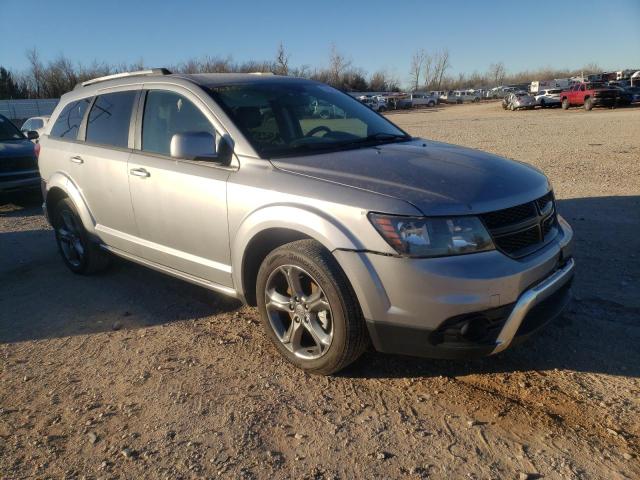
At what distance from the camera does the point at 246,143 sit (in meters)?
3.43

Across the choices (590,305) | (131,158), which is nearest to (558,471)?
(590,305)

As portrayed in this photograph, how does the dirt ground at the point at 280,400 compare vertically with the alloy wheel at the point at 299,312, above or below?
below

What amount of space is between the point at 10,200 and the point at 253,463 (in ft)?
29.2

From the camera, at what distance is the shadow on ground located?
3.25m

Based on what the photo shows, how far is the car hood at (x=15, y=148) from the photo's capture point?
8.96 m

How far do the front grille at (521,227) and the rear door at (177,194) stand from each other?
1684 millimetres

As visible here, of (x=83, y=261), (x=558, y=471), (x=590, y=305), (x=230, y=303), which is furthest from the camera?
(x=83, y=261)

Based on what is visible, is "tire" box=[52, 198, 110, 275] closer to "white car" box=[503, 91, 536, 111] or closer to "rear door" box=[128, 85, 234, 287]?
"rear door" box=[128, 85, 234, 287]

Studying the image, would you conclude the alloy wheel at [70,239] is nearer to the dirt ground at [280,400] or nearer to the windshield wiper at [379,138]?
the dirt ground at [280,400]

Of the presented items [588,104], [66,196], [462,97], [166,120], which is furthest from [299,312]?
[462,97]

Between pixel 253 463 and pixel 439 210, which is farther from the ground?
pixel 439 210

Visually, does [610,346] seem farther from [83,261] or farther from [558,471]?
[83,261]

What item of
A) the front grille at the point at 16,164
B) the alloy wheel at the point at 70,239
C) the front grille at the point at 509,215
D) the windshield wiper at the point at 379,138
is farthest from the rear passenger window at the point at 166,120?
the front grille at the point at 16,164

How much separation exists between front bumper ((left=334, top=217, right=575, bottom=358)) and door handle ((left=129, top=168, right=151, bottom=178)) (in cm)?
190
